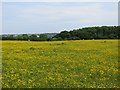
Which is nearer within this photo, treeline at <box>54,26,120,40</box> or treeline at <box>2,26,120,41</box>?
treeline at <box>2,26,120,41</box>

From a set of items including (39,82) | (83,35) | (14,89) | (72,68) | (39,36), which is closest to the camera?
(14,89)

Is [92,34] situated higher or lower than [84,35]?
higher

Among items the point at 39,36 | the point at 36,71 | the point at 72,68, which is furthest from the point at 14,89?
the point at 39,36

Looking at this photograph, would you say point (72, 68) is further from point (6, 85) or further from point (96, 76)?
point (6, 85)

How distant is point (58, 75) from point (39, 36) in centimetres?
7317

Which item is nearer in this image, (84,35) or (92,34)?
(84,35)

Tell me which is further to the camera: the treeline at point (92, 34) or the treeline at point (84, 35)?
the treeline at point (92, 34)

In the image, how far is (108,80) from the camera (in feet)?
48.7

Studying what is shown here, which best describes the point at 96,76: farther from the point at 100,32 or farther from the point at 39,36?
the point at 100,32

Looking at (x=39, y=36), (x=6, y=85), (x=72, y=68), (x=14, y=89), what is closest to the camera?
(x=14, y=89)

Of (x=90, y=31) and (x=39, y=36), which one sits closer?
(x=39, y=36)

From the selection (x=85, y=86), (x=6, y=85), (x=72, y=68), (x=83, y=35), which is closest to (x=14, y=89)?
(x=6, y=85)

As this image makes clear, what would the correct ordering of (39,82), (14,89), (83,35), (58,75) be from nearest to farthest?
(14,89) → (39,82) → (58,75) → (83,35)

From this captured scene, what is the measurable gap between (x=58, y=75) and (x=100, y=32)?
275 feet
